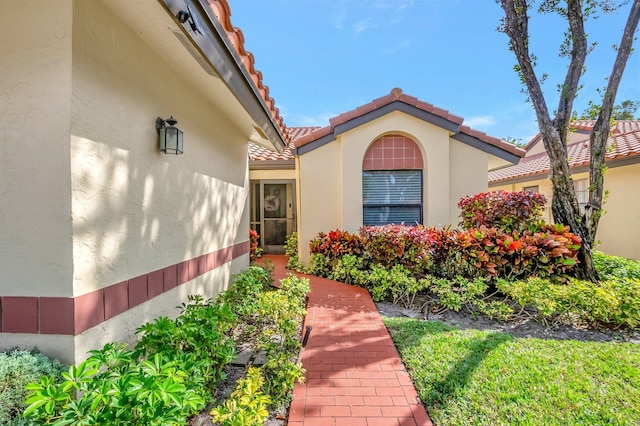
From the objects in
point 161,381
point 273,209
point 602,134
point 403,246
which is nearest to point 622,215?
point 602,134

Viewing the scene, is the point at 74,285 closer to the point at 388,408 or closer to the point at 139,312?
the point at 139,312

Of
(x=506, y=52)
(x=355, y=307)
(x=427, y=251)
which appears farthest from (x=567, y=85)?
(x=355, y=307)

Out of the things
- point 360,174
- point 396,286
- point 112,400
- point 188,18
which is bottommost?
point 396,286

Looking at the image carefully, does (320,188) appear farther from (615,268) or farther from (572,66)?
(615,268)

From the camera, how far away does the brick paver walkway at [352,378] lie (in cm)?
270

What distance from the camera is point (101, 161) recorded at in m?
2.50

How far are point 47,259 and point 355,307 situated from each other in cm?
480

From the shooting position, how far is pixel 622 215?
9.92 metres

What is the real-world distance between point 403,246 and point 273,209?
21.3ft

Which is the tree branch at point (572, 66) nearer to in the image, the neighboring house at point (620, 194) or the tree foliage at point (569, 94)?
the tree foliage at point (569, 94)

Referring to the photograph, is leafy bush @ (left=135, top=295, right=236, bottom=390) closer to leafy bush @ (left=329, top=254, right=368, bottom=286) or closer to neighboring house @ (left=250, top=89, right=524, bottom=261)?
leafy bush @ (left=329, top=254, right=368, bottom=286)

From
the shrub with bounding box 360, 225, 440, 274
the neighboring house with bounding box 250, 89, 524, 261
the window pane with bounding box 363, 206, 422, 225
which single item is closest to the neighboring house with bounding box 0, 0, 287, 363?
the shrub with bounding box 360, 225, 440, 274

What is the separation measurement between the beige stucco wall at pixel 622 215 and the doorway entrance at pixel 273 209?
11420 mm

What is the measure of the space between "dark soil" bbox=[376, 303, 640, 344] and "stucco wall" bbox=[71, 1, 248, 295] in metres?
4.13
